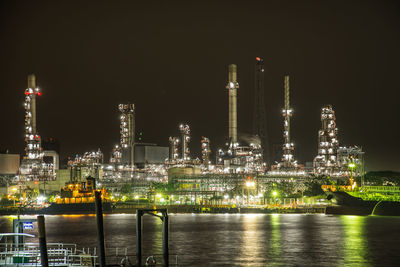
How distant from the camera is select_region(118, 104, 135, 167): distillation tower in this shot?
180 m

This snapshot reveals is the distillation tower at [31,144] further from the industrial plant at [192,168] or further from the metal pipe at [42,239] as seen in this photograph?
the metal pipe at [42,239]

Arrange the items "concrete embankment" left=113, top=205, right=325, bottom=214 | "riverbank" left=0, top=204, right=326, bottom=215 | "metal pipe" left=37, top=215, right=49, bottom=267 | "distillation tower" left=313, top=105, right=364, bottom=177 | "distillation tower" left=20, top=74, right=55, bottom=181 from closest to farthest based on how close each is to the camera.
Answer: "metal pipe" left=37, top=215, right=49, bottom=267 → "concrete embankment" left=113, top=205, right=325, bottom=214 → "riverbank" left=0, top=204, right=326, bottom=215 → "distillation tower" left=20, top=74, right=55, bottom=181 → "distillation tower" left=313, top=105, right=364, bottom=177

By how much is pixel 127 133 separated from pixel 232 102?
105ft

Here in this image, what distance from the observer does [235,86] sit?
182m

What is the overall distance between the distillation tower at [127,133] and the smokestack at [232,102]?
28287mm

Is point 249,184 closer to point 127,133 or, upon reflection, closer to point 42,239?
point 127,133

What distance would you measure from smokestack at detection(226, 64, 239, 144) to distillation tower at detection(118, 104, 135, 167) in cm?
2829

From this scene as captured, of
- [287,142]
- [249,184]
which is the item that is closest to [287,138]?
[287,142]

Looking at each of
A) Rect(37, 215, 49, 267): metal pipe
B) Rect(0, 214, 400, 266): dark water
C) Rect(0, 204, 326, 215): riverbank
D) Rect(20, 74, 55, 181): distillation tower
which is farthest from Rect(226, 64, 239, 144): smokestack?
Rect(37, 215, 49, 267): metal pipe

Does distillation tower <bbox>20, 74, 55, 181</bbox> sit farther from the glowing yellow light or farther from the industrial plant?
the glowing yellow light

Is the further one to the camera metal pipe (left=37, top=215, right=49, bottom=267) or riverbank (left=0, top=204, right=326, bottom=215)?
riverbank (left=0, top=204, right=326, bottom=215)

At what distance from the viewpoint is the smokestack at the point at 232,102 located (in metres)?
182

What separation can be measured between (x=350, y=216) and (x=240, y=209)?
82.5ft

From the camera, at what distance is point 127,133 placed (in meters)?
182
